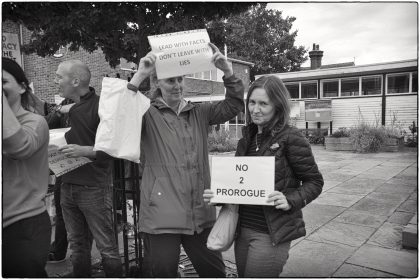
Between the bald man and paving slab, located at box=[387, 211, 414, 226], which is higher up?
the bald man

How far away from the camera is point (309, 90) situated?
2405 centimetres

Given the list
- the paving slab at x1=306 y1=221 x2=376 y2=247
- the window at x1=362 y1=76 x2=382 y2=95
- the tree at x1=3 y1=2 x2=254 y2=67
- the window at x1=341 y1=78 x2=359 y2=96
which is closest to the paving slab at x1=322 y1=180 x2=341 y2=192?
the paving slab at x1=306 y1=221 x2=376 y2=247

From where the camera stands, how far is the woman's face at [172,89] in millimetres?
2393

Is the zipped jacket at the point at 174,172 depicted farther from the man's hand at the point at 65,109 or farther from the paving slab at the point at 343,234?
the paving slab at the point at 343,234

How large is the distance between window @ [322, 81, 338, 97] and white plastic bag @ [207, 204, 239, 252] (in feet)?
73.6

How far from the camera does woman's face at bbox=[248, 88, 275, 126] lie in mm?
2229

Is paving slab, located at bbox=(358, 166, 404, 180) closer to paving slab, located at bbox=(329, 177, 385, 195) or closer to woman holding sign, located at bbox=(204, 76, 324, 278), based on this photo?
paving slab, located at bbox=(329, 177, 385, 195)

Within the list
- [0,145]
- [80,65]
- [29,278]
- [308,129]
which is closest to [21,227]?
[29,278]

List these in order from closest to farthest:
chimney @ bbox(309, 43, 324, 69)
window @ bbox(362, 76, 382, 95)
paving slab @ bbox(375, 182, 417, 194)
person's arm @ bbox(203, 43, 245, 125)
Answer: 1. person's arm @ bbox(203, 43, 245, 125)
2. paving slab @ bbox(375, 182, 417, 194)
3. window @ bbox(362, 76, 382, 95)
4. chimney @ bbox(309, 43, 324, 69)

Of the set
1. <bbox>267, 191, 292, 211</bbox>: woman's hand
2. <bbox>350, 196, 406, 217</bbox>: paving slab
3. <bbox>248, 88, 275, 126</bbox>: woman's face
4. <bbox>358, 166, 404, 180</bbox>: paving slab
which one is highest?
<bbox>248, 88, 275, 126</bbox>: woman's face

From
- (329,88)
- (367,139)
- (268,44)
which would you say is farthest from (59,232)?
(268,44)

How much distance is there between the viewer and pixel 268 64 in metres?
38.9

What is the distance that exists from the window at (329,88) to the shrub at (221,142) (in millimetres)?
9588

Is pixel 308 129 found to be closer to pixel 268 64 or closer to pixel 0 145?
pixel 268 64
